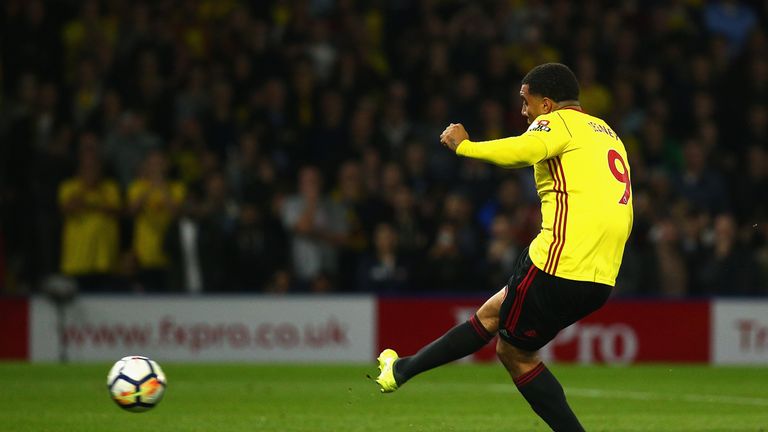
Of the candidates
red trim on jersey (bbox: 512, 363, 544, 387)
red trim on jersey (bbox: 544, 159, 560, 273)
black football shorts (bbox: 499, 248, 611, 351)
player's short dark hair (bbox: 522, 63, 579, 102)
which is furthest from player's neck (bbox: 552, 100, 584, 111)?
red trim on jersey (bbox: 512, 363, 544, 387)

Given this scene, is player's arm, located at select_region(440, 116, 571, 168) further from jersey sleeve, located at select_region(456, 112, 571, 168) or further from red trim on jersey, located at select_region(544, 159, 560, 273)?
red trim on jersey, located at select_region(544, 159, 560, 273)

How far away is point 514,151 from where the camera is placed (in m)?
6.42

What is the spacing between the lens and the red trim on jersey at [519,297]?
263 inches

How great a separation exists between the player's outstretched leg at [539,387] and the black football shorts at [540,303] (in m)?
0.09

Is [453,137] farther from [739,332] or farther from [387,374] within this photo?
[739,332]

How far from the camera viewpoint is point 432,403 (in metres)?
10.4

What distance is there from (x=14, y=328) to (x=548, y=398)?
9.06 meters

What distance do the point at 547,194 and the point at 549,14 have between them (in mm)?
11397

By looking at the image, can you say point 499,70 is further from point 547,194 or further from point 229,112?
point 547,194

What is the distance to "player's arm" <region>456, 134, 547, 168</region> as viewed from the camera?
21.1 feet

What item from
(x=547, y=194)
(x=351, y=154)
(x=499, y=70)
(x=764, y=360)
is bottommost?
(x=764, y=360)

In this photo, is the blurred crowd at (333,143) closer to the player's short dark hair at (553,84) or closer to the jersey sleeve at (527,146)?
the player's short dark hair at (553,84)

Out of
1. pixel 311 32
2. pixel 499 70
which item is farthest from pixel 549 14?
pixel 311 32

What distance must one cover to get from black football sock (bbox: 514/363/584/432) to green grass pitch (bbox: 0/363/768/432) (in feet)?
5.88
